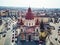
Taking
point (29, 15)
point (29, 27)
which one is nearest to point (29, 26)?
point (29, 27)

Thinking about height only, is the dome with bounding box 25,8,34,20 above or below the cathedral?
above

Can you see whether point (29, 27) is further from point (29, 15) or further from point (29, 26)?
point (29, 15)

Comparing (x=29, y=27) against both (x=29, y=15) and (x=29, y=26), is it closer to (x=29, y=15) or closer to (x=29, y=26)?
(x=29, y=26)

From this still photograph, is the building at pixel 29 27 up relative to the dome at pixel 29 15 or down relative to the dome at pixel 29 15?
down

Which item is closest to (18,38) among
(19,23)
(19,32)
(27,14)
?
(19,32)

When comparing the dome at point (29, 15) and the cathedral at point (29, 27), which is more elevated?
the dome at point (29, 15)

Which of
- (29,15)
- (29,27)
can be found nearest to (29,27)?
(29,27)

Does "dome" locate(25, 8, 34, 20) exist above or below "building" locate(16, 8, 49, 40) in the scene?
above

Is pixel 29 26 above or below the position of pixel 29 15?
below
